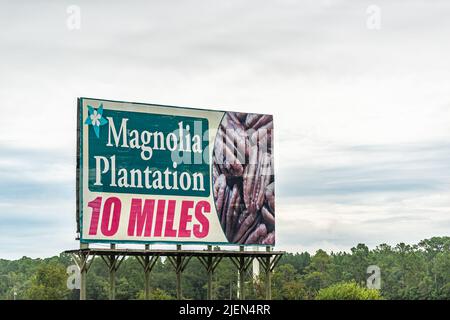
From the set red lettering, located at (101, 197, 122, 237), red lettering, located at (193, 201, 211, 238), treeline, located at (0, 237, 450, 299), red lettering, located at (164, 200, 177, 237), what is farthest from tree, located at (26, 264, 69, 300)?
red lettering, located at (101, 197, 122, 237)

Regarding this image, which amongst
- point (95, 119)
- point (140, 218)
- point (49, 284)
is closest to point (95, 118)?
point (95, 119)

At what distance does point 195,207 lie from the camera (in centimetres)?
4391

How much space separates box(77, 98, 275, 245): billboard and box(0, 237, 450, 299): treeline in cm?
2488

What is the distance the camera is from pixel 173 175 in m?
43.4

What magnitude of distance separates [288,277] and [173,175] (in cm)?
6641

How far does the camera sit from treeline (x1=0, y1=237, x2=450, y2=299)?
3462 inches

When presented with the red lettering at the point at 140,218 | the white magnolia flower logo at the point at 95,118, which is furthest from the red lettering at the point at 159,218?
the white magnolia flower logo at the point at 95,118

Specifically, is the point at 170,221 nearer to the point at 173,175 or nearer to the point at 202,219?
the point at 202,219

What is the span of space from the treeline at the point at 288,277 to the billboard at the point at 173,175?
2488cm

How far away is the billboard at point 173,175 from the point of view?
135ft

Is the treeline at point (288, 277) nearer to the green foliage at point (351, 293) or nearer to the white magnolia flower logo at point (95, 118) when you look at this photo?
the green foliage at point (351, 293)

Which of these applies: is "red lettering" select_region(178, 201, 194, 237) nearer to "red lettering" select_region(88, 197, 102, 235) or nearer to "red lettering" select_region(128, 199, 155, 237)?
"red lettering" select_region(128, 199, 155, 237)
